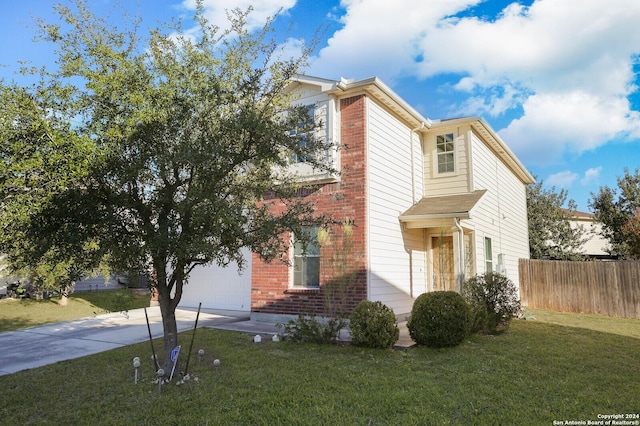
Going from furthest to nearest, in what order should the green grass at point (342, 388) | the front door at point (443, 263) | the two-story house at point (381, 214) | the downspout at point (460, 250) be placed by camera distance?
the front door at point (443, 263) < the downspout at point (460, 250) < the two-story house at point (381, 214) < the green grass at point (342, 388)

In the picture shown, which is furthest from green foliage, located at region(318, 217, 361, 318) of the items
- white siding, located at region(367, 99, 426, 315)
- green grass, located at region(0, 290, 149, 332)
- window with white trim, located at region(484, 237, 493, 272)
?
window with white trim, located at region(484, 237, 493, 272)

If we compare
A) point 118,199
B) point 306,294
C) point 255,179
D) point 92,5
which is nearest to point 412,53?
point 306,294

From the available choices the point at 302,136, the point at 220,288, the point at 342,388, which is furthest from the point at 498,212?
the point at 342,388

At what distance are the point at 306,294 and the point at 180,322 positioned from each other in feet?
11.4

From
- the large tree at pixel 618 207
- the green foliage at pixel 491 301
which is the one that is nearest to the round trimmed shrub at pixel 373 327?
Result: the green foliage at pixel 491 301

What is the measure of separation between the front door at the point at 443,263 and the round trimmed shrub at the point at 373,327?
12.4 feet

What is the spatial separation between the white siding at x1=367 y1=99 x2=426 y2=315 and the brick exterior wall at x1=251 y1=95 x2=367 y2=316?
0.79 feet

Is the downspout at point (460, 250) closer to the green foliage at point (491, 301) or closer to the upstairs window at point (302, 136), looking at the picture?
the green foliage at point (491, 301)

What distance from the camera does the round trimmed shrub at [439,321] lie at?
23.8 ft

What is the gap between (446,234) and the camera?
1125 centimetres

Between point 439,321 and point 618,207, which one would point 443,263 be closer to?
point 439,321

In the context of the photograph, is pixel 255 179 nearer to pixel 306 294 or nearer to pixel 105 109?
pixel 105 109

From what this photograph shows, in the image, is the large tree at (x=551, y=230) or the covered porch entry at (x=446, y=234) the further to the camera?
the large tree at (x=551, y=230)

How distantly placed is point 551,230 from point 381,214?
17.1 m
